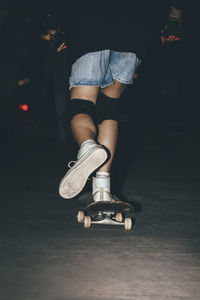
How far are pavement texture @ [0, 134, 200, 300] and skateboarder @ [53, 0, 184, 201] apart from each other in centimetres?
44

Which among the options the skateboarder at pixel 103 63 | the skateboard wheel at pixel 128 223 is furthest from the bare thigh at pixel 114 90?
the skateboard wheel at pixel 128 223

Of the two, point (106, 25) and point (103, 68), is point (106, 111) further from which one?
point (106, 25)

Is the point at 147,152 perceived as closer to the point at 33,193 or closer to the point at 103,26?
the point at 33,193

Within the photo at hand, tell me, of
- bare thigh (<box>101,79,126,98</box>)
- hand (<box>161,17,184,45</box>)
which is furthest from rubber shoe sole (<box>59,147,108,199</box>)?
hand (<box>161,17,184,45</box>)

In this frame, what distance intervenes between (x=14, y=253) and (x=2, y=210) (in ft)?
3.85

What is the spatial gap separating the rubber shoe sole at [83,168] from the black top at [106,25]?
2.48 feet

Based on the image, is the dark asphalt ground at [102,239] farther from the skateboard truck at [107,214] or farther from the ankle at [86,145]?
the ankle at [86,145]

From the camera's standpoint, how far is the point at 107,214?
4148 millimetres

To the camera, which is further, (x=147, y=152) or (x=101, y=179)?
(x=147, y=152)

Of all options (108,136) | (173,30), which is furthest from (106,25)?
(108,136)

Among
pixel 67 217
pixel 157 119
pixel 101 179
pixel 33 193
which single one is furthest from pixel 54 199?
pixel 157 119

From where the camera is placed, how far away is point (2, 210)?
15.1ft

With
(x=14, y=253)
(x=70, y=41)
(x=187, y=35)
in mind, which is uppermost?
(x=187, y=35)

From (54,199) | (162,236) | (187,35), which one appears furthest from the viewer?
(187,35)
